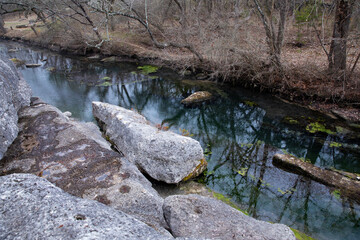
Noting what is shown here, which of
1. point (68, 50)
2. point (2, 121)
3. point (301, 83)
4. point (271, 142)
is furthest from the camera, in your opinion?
point (68, 50)

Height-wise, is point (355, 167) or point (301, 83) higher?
point (301, 83)

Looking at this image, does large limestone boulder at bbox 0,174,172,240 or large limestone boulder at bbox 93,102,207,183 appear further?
large limestone boulder at bbox 93,102,207,183

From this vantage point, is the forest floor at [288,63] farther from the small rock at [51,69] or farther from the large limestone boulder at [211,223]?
the large limestone boulder at [211,223]

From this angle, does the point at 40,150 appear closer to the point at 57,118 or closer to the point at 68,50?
the point at 57,118

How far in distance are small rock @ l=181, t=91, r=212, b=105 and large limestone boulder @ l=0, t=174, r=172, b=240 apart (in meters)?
8.70

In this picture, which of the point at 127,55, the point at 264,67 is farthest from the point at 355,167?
the point at 127,55

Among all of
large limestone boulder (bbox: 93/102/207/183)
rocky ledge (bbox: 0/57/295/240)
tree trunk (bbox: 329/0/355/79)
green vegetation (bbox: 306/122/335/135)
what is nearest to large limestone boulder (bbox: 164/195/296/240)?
rocky ledge (bbox: 0/57/295/240)

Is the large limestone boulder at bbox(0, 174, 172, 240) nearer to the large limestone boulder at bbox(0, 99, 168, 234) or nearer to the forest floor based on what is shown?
the large limestone boulder at bbox(0, 99, 168, 234)

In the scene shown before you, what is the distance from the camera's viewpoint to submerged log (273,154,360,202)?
5.45 meters

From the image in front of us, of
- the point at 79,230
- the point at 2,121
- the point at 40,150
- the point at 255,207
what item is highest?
the point at 2,121

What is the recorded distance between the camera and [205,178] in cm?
612

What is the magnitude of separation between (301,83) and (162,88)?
6.64 metres

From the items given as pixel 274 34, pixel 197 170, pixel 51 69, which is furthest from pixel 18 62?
pixel 197 170

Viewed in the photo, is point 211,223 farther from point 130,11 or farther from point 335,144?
point 130,11
